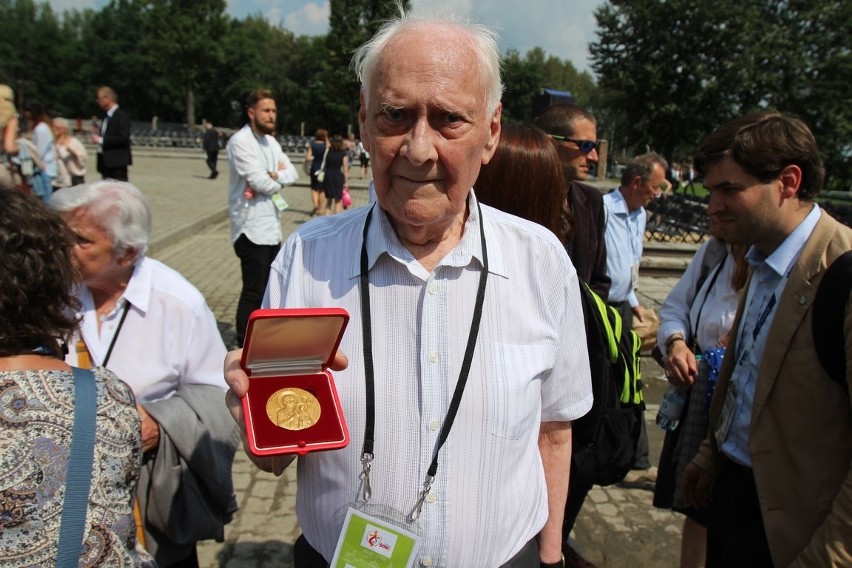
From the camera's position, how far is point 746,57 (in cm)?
3562

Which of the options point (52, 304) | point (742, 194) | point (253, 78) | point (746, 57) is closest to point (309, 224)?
point (52, 304)

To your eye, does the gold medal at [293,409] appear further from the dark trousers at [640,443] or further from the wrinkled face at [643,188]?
the wrinkled face at [643,188]

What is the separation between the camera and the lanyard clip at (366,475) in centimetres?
156

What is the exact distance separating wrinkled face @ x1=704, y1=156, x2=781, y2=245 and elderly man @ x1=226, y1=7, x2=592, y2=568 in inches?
37.6

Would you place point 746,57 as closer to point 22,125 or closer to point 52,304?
point 22,125

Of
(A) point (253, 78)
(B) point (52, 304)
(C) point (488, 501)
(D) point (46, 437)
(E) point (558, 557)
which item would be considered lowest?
(E) point (558, 557)

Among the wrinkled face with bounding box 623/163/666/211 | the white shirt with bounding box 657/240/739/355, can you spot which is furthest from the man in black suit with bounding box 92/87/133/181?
the white shirt with bounding box 657/240/739/355

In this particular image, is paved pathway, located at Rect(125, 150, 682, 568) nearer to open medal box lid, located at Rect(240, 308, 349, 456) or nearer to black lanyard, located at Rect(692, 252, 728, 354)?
black lanyard, located at Rect(692, 252, 728, 354)

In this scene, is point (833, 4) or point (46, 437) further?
point (833, 4)

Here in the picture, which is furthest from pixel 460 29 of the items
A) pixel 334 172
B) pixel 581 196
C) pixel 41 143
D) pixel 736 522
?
pixel 334 172

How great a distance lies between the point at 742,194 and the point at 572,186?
1.36 m

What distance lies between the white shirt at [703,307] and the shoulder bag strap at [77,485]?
2.59 meters

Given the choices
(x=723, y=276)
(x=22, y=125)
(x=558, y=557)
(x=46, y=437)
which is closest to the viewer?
(x=46, y=437)

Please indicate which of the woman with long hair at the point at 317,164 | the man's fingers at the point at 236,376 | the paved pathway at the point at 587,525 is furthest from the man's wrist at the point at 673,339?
the woman with long hair at the point at 317,164
